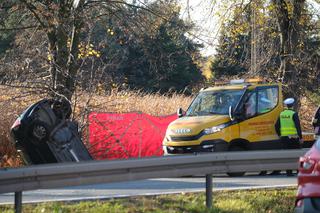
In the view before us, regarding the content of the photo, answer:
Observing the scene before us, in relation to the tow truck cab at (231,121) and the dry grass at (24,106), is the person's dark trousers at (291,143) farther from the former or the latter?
the dry grass at (24,106)

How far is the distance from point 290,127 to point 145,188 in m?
4.02

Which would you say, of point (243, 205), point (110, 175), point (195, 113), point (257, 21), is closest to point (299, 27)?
point (257, 21)

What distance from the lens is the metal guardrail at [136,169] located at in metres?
7.38

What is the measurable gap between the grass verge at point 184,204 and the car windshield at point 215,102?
16.1 feet

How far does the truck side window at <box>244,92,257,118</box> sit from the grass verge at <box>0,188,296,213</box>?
477 cm

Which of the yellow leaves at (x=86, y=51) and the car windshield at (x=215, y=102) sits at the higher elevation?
the yellow leaves at (x=86, y=51)

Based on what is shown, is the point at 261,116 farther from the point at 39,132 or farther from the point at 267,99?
the point at 39,132

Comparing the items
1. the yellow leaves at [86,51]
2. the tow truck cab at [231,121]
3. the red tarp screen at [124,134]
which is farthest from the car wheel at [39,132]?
the yellow leaves at [86,51]

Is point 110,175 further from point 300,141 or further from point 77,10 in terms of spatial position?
point 77,10

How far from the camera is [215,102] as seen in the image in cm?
1491

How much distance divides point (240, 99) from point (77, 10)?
4.89 m

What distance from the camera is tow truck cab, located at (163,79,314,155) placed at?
1411 centimetres

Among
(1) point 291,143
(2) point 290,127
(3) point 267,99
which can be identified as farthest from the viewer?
(3) point 267,99

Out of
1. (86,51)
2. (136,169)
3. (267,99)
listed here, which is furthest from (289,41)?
(136,169)
